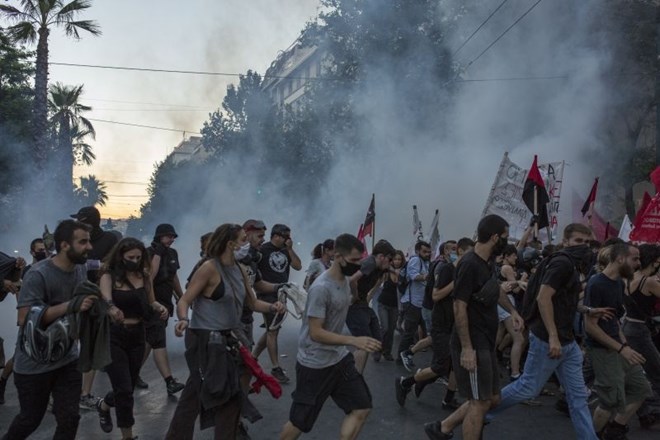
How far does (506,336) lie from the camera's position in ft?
26.7

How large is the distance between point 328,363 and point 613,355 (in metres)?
2.27

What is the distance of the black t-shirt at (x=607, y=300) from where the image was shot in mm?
4871

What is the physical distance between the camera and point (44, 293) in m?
3.79

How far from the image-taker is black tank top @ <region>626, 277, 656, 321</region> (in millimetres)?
5520

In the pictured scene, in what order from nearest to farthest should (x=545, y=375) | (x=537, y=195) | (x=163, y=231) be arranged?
(x=545, y=375), (x=163, y=231), (x=537, y=195)

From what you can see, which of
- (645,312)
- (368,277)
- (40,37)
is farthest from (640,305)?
(40,37)

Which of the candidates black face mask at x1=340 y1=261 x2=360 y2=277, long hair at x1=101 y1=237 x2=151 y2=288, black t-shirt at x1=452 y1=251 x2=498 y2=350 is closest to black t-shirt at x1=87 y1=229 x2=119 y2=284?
long hair at x1=101 y1=237 x2=151 y2=288

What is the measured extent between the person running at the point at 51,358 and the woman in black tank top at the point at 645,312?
14.1ft

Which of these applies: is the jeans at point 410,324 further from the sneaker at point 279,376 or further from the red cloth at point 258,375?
the red cloth at point 258,375

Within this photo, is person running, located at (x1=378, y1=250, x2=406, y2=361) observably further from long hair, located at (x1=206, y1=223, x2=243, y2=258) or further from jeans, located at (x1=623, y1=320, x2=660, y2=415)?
long hair, located at (x1=206, y1=223, x2=243, y2=258)

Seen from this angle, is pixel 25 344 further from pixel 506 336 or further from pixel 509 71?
pixel 509 71

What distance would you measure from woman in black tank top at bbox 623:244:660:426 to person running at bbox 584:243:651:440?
55cm

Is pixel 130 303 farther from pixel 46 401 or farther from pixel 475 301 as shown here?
pixel 475 301

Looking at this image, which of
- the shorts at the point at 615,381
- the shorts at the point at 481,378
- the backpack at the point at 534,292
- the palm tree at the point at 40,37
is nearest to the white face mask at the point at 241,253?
the shorts at the point at 481,378
